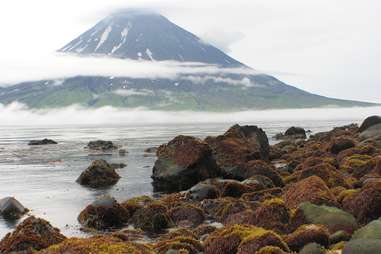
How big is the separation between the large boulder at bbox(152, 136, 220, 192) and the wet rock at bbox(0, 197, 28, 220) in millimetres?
13108

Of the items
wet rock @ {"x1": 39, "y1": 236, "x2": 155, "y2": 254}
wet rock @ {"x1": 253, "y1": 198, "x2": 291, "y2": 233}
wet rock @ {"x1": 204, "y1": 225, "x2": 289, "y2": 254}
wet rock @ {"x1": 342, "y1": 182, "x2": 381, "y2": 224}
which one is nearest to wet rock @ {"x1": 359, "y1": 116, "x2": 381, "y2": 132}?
wet rock @ {"x1": 342, "y1": 182, "x2": 381, "y2": 224}

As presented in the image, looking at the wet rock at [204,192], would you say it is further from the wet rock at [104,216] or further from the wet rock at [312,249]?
the wet rock at [312,249]

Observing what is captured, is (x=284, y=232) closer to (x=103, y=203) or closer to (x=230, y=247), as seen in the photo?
(x=230, y=247)

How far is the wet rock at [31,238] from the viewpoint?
Answer: 20.5m

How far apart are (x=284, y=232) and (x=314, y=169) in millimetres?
14794

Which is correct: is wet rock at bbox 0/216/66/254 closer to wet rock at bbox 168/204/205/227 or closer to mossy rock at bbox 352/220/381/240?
wet rock at bbox 168/204/205/227

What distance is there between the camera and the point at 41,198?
39.0 metres

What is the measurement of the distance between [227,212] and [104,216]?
6.76 m

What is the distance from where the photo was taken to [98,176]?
156ft

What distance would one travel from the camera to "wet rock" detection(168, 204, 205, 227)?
1098 inches

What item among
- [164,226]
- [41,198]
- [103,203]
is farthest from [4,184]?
[164,226]

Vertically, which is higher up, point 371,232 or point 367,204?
point 371,232

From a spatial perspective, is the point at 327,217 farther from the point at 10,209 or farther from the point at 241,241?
the point at 10,209

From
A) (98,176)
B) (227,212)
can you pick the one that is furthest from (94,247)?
Answer: (98,176)
